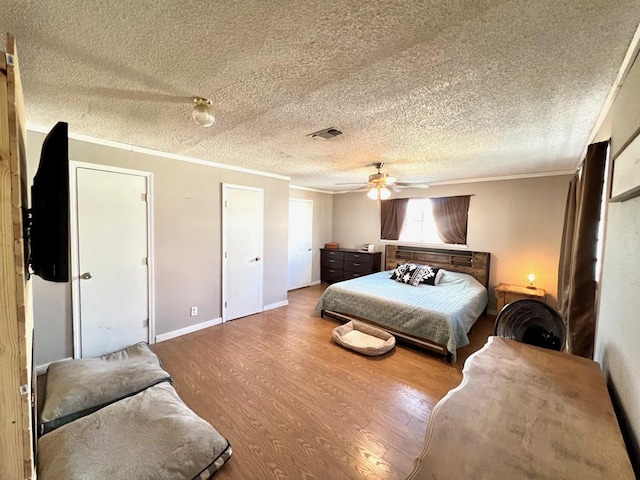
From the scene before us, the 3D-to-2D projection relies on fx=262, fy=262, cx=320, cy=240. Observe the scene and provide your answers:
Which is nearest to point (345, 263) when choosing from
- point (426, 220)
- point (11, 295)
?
point (426, 220)

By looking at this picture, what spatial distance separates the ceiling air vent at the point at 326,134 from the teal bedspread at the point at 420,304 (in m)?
2.14

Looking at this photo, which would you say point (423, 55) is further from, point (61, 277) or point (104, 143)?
point (104, 143)

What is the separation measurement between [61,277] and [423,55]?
6.08 ft

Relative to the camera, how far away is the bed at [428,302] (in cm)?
291

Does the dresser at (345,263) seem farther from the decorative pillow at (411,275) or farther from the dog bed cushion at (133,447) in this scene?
the dog bed cushion at (133,447)

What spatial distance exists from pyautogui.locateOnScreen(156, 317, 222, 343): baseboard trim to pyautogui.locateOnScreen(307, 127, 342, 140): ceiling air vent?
289 centimetres

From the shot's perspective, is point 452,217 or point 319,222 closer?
point 452,217

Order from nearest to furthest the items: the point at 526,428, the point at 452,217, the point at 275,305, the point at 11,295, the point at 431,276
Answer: the point at 11,295 → the point at 526,428 → the point at 431,276 → the point at 275,305 → the point at 452,217

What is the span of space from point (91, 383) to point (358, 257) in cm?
460

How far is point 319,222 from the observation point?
654 cm

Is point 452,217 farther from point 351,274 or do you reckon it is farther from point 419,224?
point 351,274

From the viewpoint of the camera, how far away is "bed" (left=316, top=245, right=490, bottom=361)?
2.91m

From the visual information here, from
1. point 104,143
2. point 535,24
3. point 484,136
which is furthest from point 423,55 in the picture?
point 104,143

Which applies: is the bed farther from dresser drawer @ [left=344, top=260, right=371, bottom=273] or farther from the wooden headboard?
dresser drawer @ [left=344, top=260, right=371, bottom=273]
